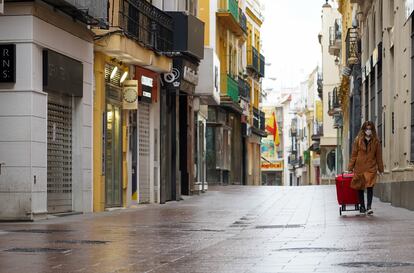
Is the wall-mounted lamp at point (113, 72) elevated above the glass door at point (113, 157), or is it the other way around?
the wall-mounted lamp at point (113, 72)

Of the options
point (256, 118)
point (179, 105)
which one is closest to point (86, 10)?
point (179, 105)

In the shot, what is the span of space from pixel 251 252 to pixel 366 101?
27.7 meters

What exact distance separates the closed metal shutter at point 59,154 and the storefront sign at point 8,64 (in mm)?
1849

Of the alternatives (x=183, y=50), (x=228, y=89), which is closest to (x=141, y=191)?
(x=183, y=50)

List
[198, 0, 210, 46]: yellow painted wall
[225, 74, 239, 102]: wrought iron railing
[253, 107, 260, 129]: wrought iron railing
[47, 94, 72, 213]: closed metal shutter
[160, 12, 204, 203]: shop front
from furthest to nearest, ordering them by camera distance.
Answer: [253, 107, 260, 129]: wrought iron railing < [225, 74, 239, 102]: wrought iron railing < [198, 0, 210, 46]: yellow painted wall < [160, 12, 204, 203]: shop front < [47, 94, 72, 213]: closed metal shutter

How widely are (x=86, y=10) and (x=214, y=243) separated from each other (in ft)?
31.2

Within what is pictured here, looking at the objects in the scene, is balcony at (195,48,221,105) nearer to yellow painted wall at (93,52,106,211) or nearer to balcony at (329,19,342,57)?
yellow painted wall at (93,52,106,211)

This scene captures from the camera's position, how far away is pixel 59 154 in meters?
23.7

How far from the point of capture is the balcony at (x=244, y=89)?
6472cm

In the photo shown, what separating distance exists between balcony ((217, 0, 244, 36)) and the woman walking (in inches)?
1289

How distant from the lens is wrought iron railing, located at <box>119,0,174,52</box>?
27.2 m

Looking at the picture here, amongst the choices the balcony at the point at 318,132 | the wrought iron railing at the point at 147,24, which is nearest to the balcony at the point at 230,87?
the wrought iron railing at the point at 147,24

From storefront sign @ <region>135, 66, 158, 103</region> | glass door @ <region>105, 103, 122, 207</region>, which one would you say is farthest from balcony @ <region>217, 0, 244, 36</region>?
glass door @ <region>105, 103, 122, 207</region>

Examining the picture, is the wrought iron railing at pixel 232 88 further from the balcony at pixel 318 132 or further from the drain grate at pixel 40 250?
the drain grate at pixel 40 250
